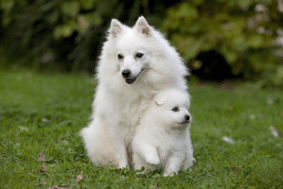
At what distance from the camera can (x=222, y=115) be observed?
738cm

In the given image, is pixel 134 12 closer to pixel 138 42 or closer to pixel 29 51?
A: pixel 29 51

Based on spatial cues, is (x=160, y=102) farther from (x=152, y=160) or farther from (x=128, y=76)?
(x=152, y=160)

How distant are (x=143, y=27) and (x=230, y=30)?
558 cm

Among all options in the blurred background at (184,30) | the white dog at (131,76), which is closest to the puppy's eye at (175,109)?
the white dog at (131,76)

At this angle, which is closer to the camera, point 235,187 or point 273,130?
point 235,187

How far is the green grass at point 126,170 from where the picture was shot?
3.69m

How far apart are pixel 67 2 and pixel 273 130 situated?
247 inches

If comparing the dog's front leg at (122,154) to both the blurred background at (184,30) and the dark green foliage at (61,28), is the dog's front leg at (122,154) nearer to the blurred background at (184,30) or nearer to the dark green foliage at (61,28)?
the blurred background at (184,30)

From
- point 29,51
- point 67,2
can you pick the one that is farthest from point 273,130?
point 29,51

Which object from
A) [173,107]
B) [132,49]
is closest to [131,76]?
[132,49]

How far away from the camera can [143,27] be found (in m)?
4.09

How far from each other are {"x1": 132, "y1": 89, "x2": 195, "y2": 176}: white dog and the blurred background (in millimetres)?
5169

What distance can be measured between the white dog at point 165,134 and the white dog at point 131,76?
0.16 meters

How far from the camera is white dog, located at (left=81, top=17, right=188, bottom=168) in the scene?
400 centimetres
